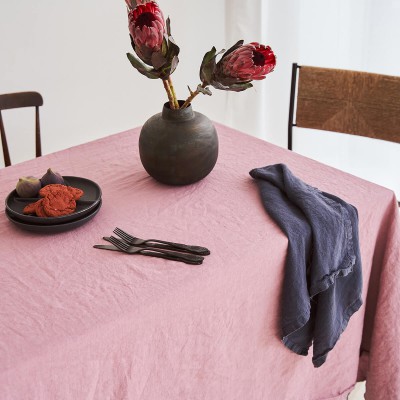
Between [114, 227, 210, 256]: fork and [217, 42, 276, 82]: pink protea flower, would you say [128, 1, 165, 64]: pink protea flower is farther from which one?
[114, 227, 210, 256]: fork

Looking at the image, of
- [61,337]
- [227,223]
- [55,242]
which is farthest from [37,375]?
[227,223]

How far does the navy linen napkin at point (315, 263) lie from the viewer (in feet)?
3.92

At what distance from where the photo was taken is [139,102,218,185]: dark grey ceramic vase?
128 cm

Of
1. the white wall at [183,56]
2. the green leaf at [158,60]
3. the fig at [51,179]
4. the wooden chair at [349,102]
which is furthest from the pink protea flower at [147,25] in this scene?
the white wall at [183,56]

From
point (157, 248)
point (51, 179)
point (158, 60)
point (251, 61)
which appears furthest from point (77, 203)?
point (251, 61)

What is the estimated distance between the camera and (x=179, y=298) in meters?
1.03

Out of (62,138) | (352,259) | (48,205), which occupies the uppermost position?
(48,205)

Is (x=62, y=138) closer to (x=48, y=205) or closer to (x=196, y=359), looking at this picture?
(x=48, y=205)

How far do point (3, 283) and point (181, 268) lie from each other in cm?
33

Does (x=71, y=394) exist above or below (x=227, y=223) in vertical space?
below

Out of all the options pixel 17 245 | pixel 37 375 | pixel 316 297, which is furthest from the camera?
pixel 316 297

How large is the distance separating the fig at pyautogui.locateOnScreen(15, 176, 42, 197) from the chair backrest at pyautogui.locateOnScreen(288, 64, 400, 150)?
0.96 meters

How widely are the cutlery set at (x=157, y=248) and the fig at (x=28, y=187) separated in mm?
203

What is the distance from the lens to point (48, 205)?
1170 millimetres
